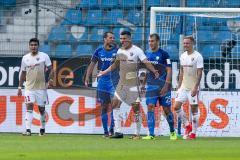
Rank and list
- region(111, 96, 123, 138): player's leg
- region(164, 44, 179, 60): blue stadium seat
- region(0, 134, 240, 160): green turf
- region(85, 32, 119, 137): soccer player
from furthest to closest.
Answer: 1. region(164, 44, 179, 60): blue stadium seat
2. region(85, 32, 119, 137): soccer player
3. region(111, 96, 123, 138): player's leg
4. region(0, 134, 240, 160): green turf

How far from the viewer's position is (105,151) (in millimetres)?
11516

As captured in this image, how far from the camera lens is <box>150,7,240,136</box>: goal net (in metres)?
17.4

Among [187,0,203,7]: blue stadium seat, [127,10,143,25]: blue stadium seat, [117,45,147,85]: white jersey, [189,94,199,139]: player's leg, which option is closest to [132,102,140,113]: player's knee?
[117,45,147,85]: white jersey

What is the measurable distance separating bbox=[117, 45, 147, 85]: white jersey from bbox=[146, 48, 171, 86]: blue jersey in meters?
0.28

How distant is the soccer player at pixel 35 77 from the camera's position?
54.9 ft

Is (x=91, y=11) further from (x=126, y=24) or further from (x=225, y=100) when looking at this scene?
(x=225, y=100)

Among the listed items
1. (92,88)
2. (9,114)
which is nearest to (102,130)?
(92,88)

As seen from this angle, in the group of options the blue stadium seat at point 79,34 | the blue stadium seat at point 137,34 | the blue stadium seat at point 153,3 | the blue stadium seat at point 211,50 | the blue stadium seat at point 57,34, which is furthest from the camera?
the blue stadium seat at point 57,34

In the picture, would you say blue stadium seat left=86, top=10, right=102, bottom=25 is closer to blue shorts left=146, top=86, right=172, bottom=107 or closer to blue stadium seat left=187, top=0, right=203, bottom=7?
blue stadium seat left=187, top=0, right=203, bottom=7

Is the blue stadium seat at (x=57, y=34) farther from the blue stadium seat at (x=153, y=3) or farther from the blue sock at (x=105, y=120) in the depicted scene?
the blue sock at (x=105, y=120)

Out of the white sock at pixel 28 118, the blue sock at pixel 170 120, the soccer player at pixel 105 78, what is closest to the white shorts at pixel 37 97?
the white sock at pixel 28 118

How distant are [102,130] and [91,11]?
4.12 m

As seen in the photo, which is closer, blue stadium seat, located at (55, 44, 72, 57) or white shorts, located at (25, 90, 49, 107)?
white shorts, located at (25, 90, 49, 107)

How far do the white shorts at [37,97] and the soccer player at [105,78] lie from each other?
3.38ft
